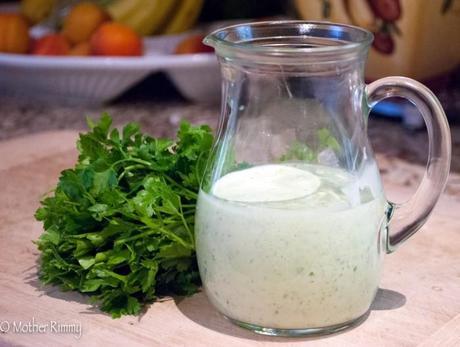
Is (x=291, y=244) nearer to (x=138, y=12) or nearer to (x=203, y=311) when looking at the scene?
(x=203, y=311)

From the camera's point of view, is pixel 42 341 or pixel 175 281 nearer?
pixel 42 341

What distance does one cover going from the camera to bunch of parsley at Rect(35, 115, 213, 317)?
0.74 m

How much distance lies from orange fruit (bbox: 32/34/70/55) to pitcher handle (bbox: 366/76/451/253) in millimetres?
987

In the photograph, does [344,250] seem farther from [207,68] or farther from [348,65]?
[207,68]

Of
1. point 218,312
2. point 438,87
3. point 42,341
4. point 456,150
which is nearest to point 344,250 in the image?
point 218,312

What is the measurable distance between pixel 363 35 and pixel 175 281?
276 millimetres

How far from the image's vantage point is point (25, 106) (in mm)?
1652

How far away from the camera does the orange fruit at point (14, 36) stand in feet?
5.33

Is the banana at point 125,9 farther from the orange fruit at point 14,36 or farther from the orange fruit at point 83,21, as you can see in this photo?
the orange fruit at point 14,36

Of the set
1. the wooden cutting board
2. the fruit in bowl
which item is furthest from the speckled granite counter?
the wooden cutting board

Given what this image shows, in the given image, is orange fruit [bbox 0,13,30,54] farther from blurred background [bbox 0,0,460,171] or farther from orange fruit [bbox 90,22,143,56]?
orange fruit [bbox 90,22,143,56]

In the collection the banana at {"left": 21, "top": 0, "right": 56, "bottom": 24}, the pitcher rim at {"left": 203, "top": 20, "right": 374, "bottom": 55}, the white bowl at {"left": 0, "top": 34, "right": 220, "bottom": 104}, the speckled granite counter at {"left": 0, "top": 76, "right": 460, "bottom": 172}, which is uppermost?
the pitcher rim at {"left": 203, "top": 20, "right": 374, "bottom": 55}

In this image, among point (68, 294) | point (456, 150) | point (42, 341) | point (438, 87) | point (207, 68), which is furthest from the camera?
point (207, 68)

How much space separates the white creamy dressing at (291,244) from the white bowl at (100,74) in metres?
0.84
